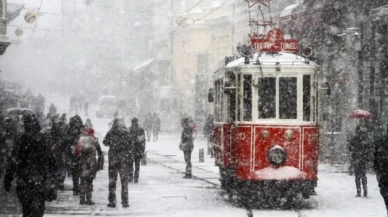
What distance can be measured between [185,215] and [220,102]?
4.71 metres

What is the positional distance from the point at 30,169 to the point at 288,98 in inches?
281

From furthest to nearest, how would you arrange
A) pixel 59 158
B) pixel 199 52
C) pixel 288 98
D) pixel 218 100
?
pixel 199 52 < pixel 218 100 < pixel 59 158 < pixel 288 98

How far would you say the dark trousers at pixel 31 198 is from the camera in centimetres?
961

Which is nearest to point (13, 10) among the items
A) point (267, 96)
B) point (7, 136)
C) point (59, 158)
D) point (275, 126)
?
point (7, 136)

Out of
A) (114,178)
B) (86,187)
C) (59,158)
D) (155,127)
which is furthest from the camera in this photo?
(155,127)

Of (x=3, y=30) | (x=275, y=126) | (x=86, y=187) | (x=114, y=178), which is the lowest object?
(x=86, y=187)

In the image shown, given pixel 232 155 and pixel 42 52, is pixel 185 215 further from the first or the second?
pixel 42 52

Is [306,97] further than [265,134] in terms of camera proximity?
Yes

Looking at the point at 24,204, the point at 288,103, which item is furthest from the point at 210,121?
the point at 24,204

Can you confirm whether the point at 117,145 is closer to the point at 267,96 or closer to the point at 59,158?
the point at 59,158

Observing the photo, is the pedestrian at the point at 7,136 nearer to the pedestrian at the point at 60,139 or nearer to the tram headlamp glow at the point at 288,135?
the pedestrian at the point at 60,139

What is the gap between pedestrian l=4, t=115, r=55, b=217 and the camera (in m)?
9.61

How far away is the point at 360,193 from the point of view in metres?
17.8

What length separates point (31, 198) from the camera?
9.64m
